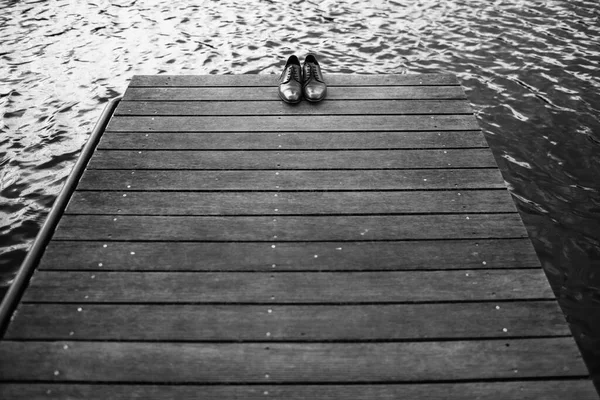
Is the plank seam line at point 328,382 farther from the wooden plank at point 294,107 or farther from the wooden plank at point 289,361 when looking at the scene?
the wooden plank at point 294,107

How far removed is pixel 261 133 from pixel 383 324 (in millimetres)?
1972

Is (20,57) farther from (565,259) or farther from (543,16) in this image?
(543,16)

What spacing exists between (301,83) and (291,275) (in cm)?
220

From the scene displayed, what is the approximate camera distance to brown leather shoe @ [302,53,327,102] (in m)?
4.21

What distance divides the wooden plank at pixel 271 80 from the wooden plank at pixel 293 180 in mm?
1356

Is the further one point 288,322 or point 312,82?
point 312,82

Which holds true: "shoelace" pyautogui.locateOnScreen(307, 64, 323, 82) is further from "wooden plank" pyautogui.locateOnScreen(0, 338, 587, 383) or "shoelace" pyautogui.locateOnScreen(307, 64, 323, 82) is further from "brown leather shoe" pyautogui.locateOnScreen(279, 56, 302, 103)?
"wooden plank" pyautogui.locateOnScreen(0, 338, 587, 383)

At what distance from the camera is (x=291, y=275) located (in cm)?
270

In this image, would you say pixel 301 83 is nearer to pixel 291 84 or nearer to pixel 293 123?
pixel 291 84

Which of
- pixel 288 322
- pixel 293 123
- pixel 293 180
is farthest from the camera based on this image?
pixel 293 123

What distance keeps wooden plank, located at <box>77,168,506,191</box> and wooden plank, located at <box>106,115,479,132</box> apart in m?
0.58

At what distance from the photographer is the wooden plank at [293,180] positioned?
3340 mm

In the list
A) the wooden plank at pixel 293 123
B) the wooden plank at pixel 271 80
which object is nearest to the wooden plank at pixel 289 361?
the wooden plank at pixel 293 123

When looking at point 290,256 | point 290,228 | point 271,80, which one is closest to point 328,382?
point 290,256
